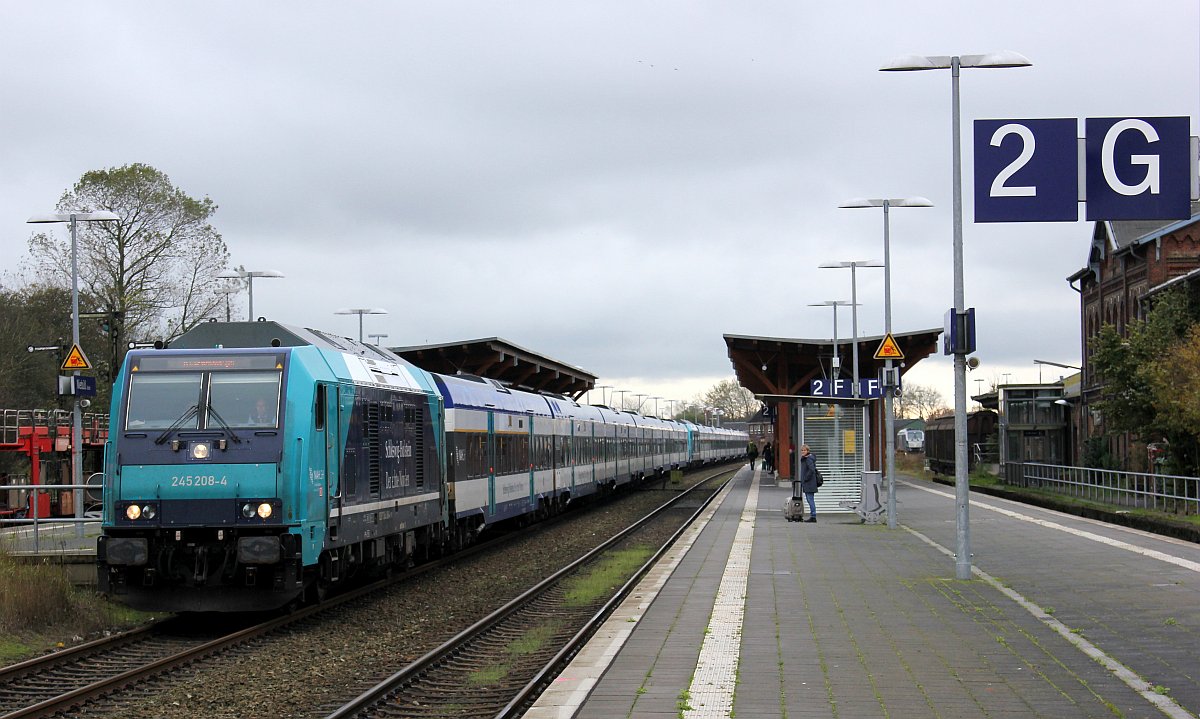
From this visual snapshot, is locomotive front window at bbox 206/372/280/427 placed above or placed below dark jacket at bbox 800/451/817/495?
above

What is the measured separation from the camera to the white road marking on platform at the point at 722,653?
27.1ft

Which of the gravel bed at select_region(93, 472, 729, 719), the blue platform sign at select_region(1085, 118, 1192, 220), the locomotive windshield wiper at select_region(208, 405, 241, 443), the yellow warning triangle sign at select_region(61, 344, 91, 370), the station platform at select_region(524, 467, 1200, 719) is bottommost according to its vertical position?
the gravel bed at select_region(93, 472, 729, 719)

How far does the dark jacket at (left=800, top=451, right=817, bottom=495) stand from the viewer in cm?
2770

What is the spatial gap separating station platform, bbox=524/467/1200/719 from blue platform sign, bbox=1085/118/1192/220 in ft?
12.9

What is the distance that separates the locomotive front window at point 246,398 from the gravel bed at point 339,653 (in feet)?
7.15

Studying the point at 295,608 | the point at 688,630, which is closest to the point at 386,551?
the point at 295,608

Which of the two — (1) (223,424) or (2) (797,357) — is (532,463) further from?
(2) (797,357)

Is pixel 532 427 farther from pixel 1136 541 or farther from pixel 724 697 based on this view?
pixel 724 697

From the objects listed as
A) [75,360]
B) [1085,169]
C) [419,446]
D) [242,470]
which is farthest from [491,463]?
[1085,169]

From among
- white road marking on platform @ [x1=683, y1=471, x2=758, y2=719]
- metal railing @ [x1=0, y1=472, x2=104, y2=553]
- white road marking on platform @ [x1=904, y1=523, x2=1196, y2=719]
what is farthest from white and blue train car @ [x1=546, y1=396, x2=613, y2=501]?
white road marking on platform @ [x1=904, y1=523, x2=1196, y2=719]

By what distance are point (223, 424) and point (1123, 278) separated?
43339 mm

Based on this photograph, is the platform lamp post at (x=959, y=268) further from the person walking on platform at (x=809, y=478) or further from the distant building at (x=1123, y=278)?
the distant building at (x=1123, y=278)

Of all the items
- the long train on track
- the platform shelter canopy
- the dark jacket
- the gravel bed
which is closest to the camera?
the gravel bed

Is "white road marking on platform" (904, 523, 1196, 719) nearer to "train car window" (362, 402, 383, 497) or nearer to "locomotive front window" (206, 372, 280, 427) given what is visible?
"train car window" (362, 402, 383, 497)
